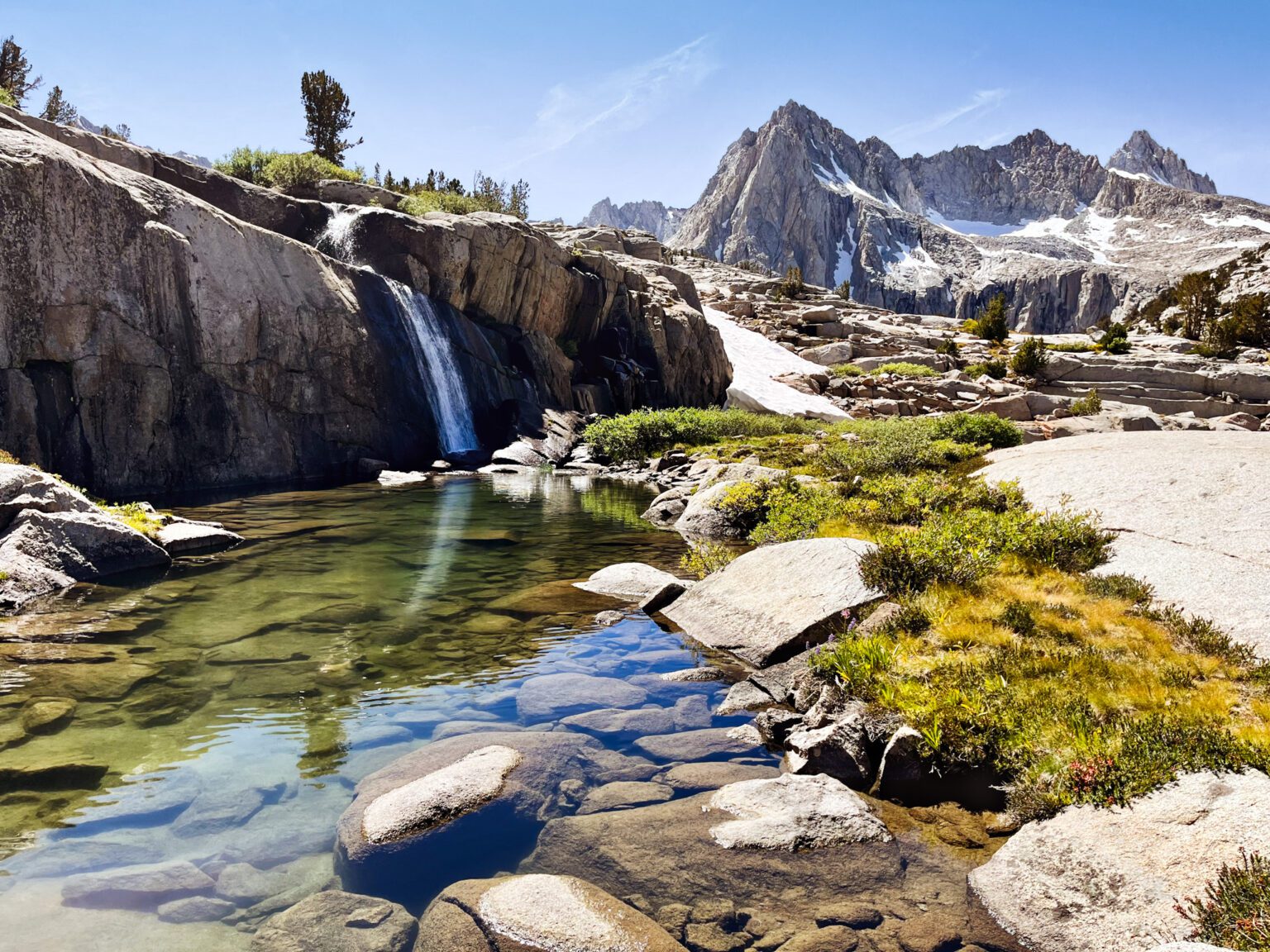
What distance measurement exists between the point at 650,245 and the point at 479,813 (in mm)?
84544

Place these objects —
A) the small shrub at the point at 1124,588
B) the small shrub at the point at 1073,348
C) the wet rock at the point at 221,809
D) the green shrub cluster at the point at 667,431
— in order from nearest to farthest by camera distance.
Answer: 1. the wet rock at the point at 221,809
2. the small shrub at the point at 1124,588
3. the green shrub cluster at the point at 667,431
4. the small shrub at the point at 1073,348

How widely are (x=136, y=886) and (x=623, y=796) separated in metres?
3.52

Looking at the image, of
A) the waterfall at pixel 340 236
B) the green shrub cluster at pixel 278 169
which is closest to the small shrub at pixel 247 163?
the green shrub cluster at pixel 278 169

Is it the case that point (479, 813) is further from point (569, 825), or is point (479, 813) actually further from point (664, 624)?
point (664, 624)

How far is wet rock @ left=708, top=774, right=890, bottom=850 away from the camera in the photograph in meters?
5.36

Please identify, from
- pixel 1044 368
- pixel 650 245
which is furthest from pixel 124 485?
pixel 650 245

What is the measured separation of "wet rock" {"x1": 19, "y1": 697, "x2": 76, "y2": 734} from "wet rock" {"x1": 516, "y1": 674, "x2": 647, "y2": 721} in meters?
4.54

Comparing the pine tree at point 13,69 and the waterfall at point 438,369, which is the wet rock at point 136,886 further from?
the pine tree at point 13,69

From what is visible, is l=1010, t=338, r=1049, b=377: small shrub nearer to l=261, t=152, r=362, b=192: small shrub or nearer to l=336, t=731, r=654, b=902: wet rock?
l=261, t=152, r=362, b=192: small shrub

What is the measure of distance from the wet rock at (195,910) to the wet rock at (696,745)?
367 centimetres

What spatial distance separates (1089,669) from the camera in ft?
21.9

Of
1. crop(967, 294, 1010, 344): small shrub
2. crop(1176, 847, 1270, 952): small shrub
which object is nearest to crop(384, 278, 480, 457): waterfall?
crop(1176, 847, 1270, 952): small shrub

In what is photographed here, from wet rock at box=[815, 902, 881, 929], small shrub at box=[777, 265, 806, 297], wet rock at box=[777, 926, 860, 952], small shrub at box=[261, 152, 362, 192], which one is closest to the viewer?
wet rock at box=[777, 926, 860, 952]

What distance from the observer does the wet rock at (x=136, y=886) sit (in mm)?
4633
